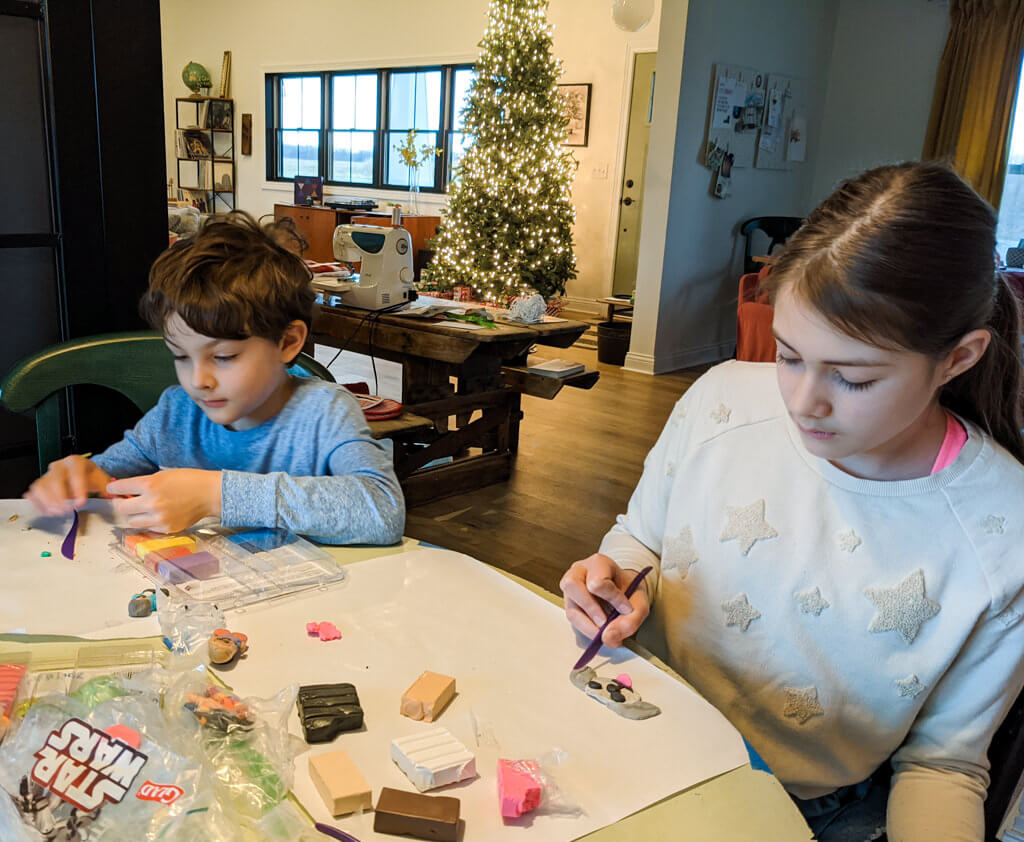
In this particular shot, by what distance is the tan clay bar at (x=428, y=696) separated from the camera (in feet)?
2.31

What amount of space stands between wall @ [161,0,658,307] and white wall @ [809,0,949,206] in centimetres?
155

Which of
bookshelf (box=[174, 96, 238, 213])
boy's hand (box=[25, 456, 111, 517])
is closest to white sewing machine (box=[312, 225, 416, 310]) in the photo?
boy's hand (box=[25, 456, 111, 517])

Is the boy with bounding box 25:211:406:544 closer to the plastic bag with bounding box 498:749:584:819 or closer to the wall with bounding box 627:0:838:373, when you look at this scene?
the plastic bag with bounding box 498:749:584:819

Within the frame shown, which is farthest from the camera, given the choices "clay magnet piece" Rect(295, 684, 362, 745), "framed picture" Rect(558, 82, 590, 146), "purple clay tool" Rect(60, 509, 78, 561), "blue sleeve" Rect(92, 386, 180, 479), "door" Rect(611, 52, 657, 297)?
"framed picture" Rect(558, 82, 590, 146)

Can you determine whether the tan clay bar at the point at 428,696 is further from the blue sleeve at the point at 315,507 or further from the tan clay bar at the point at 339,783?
the blue sleeve at the point at 315,507

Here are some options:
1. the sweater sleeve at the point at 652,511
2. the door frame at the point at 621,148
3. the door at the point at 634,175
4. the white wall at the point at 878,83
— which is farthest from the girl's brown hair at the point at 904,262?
the door frame at the point at 621,148

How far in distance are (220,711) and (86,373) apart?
0.88 meters

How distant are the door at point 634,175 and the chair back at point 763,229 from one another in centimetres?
118

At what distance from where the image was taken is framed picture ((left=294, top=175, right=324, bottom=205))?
915 cm

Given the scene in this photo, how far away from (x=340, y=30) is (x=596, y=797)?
Result: 9.87 metres

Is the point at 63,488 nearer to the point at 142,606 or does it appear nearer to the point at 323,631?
the point at 142,606

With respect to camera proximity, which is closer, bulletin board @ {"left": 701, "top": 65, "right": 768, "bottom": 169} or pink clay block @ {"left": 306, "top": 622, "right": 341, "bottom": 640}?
pink clay block @ {"left": 306, "top": 622, "right": 341, "bottom": 640}

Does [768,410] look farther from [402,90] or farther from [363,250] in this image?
[402,90]

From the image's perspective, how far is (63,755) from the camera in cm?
56
